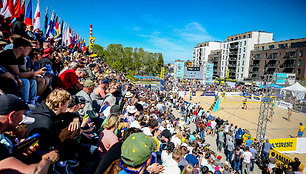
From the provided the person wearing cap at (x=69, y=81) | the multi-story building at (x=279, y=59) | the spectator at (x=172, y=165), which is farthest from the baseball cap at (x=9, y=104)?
the multi-story building at (x=279, y=59)

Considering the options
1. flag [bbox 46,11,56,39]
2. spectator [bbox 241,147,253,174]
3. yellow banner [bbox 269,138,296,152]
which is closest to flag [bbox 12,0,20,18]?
flag [bbox 46,11,56,39]

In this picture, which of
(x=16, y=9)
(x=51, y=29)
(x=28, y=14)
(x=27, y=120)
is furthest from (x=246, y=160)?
(x=51, y=29)

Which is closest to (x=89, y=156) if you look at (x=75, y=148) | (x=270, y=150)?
(x=75, y=148)

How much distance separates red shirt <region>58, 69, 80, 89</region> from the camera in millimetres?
4348

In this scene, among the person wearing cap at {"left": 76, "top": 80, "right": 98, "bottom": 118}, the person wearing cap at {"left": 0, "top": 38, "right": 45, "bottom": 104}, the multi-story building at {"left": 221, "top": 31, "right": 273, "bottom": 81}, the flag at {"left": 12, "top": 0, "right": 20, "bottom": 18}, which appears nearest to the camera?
the person wearing cap at {"left": 0, "top": 38, "right": 45, "bottom": 104}

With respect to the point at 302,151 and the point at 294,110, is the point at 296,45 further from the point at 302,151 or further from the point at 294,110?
the point at 302,151

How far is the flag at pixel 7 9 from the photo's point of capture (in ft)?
27.3

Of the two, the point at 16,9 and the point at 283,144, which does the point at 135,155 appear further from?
the point at 283,144

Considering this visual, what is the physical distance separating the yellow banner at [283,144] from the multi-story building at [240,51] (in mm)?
56019

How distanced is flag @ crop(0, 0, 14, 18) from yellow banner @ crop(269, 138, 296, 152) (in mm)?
17359

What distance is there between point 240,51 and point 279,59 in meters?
14.1

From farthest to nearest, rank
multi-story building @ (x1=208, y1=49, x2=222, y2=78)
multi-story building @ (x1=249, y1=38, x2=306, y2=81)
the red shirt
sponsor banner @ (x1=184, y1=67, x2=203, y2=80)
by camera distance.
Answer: multi-story building @ (x1=208, y1=49, x2=222, y2=78) → sponsor banner @ (x1=184, y1=67, x2=203, y2=80) → multi-story building @ (x1=249, y1=38, x2=306, y2=81) → the red shirt

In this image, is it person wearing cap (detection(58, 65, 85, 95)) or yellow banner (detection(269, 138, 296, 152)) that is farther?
yellow banner (detection(269, 138, 296, 152))

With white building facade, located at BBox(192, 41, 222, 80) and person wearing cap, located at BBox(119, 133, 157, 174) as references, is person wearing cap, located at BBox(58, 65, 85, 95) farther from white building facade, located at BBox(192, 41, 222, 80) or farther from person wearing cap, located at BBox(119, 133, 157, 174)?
white building facade, located at BBox(192, 41, 222, 80)
